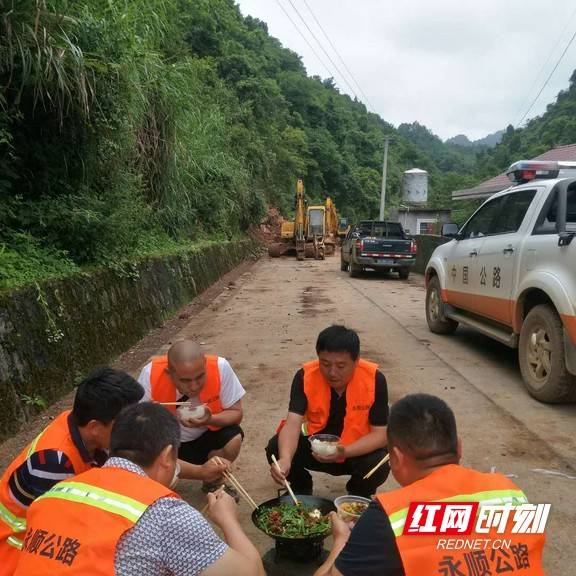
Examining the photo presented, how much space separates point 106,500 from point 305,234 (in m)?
24.4

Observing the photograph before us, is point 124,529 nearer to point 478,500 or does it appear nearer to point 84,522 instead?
point 84,522

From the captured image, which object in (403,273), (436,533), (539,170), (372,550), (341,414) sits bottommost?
(403,273)

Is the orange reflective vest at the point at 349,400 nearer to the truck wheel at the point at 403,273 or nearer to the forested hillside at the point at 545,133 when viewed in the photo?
the truck wheel at the point at 403,273

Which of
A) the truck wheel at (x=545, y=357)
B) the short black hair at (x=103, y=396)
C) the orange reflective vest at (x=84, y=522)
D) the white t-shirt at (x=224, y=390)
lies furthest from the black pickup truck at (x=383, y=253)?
the orange reflective vest at (x=84, y=522)

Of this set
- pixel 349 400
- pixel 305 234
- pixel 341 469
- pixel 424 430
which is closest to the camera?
pixel 424 430

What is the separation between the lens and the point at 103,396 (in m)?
2.30

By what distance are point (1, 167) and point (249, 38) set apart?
41394 mm

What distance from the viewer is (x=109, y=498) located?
1623 millimetres

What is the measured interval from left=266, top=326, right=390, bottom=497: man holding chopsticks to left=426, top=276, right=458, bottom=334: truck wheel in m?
5.23

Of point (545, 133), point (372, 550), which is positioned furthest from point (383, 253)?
point (545, 133)

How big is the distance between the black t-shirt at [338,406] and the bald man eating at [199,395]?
462 mm

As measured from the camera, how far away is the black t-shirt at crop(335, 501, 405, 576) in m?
1.62

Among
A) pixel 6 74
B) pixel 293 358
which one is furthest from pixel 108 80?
pixel 293 358

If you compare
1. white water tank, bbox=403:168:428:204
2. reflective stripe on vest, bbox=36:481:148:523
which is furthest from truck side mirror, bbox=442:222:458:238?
white water tank, bbox=403:168:428:204
